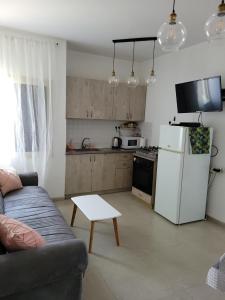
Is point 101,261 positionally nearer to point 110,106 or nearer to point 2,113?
point 2,113

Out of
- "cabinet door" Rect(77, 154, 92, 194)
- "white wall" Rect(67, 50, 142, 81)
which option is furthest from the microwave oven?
"white wall" Rect(67, 50, 142, 81)

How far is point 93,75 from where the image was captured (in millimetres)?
4727

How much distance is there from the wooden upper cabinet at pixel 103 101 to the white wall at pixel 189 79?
281 mm

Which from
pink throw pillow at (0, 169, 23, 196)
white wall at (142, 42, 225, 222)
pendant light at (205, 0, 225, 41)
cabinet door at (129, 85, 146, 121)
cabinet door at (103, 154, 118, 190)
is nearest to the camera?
pendant light at (205, 0, 225, 41)

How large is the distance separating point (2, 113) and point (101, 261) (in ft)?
8.52

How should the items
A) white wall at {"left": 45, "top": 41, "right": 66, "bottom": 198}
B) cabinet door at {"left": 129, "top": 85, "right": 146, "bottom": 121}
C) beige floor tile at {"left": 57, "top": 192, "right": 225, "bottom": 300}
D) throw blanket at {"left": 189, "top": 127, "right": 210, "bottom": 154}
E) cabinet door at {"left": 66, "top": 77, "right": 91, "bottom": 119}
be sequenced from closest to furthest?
beige floor tile at {"left": 57, "top": 192, "right": 225, "bottom": 300}, throw blanket at {"left": 189, "top": 127, "right": 210, "bottom": 154}, white wall at {"left": 45, "top": 41, "right": 66, "bottom": 198}, cabinet door at {"left": 66, "top": 77, "right": 91, "bottom": 119}, cabinet door at {"left": 129, "top": 85, "right": 146, "bottom": 121}

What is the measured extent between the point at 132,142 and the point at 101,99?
1180mm

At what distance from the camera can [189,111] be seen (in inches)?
143

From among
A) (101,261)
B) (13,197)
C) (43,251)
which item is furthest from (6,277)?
(13,197)

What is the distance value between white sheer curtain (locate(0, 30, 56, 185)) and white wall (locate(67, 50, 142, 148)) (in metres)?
0.78

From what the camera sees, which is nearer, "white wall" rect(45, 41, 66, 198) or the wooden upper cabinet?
"white wall" rect(45, 41, 66, 198)

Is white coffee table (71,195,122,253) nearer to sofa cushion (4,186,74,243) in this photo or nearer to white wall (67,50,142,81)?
sofa cushion (4,186,74,243)

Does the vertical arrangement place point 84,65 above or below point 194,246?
above

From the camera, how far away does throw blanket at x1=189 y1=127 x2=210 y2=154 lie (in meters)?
3.29
